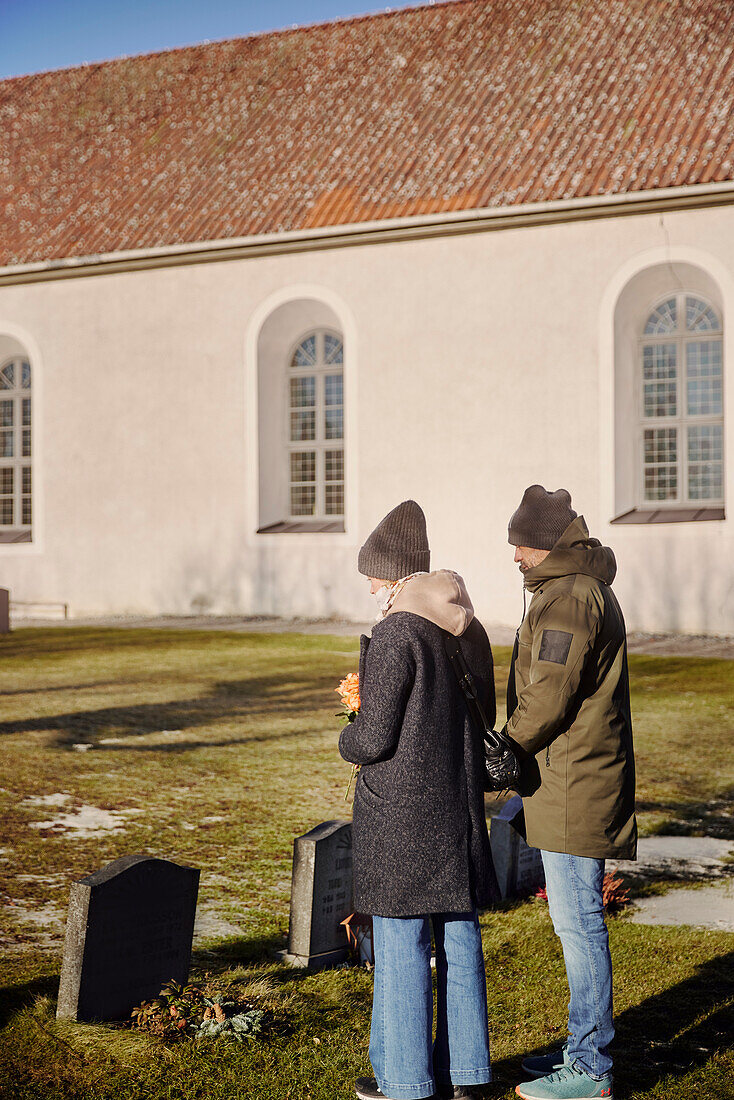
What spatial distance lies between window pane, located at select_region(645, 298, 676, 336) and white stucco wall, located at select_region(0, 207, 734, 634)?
900 millimetres

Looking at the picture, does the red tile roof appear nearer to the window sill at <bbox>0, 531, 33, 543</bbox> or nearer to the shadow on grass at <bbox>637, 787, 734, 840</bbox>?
the window sill at <bbox>0, 531, 33, 543</bbox>

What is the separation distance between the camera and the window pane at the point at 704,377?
56.6 feet

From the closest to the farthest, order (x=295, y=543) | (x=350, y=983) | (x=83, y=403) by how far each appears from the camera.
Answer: (x=350, y=983)
(x=295, y=543)
(x=83, y=403)

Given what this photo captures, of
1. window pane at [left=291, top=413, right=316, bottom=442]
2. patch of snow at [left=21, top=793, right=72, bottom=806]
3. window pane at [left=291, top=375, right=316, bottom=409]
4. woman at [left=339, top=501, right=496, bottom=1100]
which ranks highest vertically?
window pane at [left=291, top=375, right=316, bottom=409]

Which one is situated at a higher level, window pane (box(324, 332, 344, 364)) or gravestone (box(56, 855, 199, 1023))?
window pane (box(324, 332, 344, 364))

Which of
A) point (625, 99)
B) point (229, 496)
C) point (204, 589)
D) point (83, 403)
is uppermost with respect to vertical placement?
point (625, 99)

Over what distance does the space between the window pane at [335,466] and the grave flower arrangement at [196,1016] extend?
611 inches

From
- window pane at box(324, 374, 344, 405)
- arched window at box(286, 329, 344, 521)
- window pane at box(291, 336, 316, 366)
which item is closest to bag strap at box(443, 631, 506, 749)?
arched window at box(286, 329, 344, 521)

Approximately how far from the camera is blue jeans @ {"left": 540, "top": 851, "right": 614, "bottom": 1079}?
12.1ft

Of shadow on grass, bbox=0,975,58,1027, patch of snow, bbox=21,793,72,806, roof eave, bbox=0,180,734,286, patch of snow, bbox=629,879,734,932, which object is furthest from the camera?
roof eave, bbox=0,180,734,286

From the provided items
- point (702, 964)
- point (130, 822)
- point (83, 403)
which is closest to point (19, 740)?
point (130, 822)

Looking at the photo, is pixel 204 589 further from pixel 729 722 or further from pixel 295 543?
pixel 729 722

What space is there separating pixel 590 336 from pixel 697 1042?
45.0 ft

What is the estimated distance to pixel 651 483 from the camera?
1755 cm
